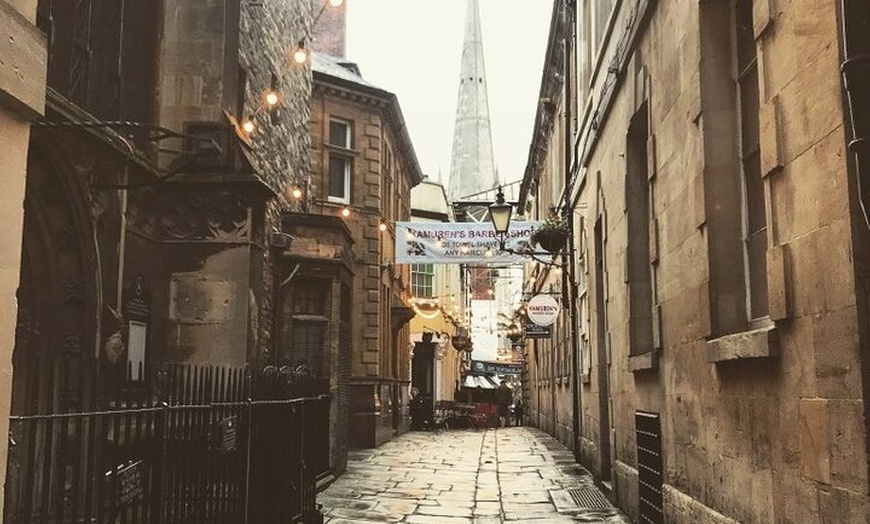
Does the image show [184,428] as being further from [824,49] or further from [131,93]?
[131,93]

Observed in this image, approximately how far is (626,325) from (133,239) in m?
6.34

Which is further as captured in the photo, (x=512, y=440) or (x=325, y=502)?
(x=512, y=440)

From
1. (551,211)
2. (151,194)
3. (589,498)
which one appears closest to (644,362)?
(589,498)

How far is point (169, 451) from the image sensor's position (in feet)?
18.8

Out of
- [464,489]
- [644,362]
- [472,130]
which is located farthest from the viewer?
[472,130]

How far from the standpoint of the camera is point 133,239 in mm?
11023

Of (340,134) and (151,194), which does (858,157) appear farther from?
(340,134)

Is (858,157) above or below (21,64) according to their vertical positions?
below

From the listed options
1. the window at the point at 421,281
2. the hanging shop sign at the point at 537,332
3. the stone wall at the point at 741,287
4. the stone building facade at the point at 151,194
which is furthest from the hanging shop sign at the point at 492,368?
the stone wall at the point at 741,287

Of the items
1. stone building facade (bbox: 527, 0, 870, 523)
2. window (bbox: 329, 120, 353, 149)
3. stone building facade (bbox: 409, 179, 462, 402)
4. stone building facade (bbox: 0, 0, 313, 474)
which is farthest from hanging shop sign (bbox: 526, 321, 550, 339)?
stone building facade (bbox: 409, 179, 462, 402)

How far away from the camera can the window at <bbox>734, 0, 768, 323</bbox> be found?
6094 mm

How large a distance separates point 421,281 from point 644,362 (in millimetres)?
30030

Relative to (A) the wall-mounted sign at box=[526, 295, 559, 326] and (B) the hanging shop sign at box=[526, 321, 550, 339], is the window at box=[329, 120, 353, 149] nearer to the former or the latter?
(B) the hanging shop sign at box=[526, 321, 550, 339]

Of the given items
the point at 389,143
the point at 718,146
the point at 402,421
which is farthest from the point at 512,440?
the point at 718,146
